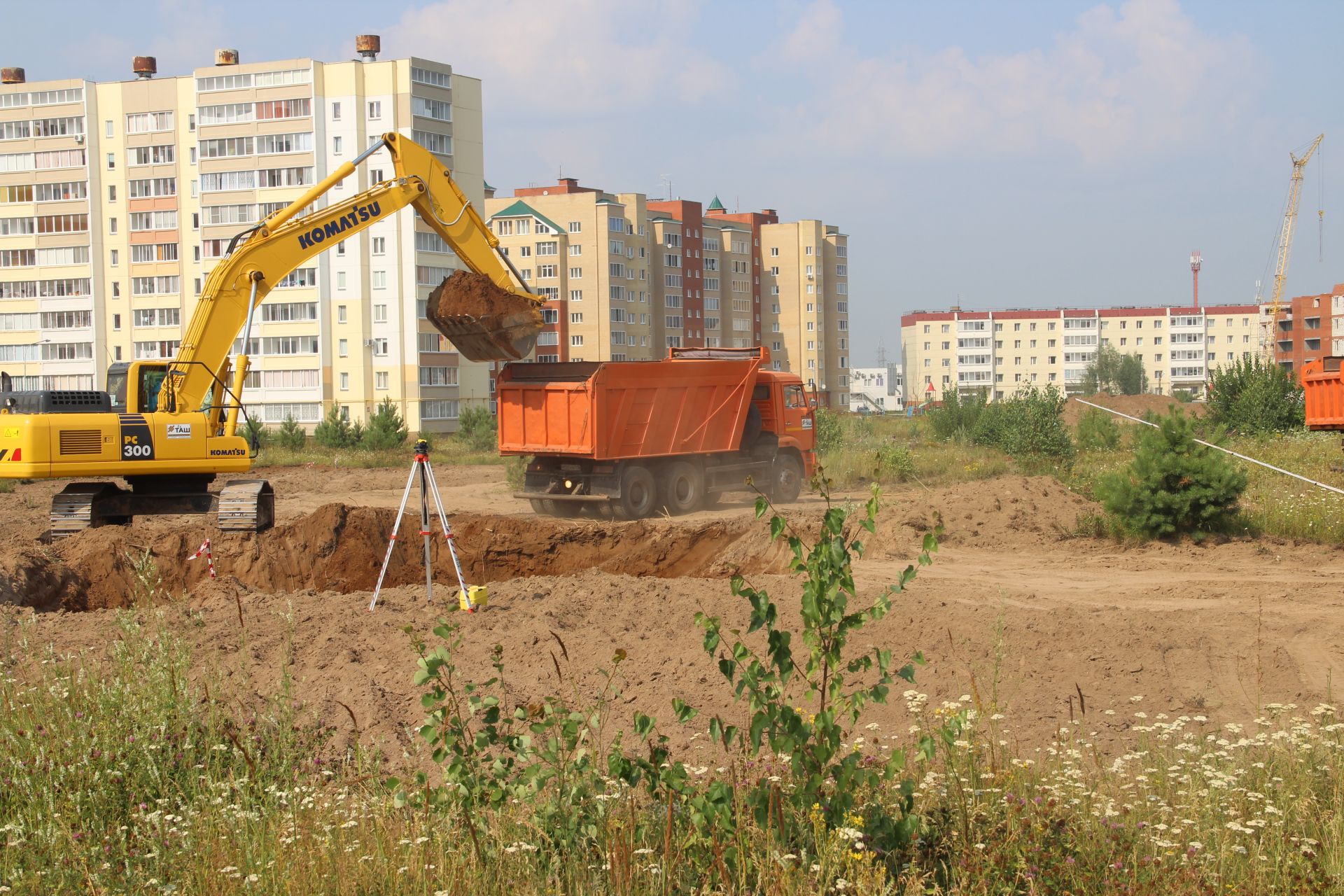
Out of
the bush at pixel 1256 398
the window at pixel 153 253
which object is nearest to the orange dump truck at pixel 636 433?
the bush at pixel 1256 398

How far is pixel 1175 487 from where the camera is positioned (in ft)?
51.0

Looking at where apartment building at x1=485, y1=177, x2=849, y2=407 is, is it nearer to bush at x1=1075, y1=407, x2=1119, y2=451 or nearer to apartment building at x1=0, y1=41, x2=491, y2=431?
apartment building at x1=0, y1=41, x2=491, y2=431

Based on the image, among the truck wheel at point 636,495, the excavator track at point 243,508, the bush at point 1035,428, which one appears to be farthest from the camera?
the bush at point 1035,428

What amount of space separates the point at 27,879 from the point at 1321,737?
618cm

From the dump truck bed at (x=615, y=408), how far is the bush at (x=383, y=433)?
20.4m

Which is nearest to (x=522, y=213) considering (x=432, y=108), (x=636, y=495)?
(x=432, y=108)

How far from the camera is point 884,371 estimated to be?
480 ft

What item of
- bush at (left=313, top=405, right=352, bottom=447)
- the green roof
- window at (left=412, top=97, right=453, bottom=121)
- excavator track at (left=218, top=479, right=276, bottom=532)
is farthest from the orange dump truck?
the green roof

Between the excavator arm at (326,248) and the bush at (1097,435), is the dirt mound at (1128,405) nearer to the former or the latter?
the bush at (1097,435)

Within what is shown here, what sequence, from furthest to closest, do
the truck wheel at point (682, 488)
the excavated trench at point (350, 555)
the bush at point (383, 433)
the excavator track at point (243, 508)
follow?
1. the bush at point (383, 433)
2. the truck wheel at point (682, 488)
3. the excavator track at point (243, 508)
4. the excavated trench at point (350, 555)

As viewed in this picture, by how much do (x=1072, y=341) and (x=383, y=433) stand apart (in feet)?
368

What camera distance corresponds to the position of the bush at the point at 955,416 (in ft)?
110

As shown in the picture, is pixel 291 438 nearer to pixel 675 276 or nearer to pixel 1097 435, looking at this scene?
pixel 1097 435

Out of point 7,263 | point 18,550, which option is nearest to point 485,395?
point 7,263
